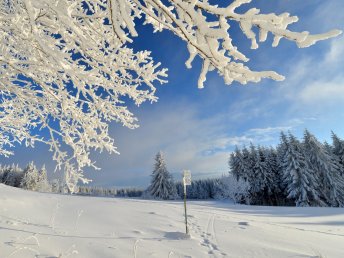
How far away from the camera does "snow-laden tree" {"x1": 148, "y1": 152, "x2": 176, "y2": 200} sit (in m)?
48.5

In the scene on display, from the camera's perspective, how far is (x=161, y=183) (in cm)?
4906

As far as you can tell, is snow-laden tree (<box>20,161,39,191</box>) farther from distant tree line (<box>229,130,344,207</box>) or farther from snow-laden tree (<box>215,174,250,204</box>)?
distant tree line (<box>229,130,344,207</box>)

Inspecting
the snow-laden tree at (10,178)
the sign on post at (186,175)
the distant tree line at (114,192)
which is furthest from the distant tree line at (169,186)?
the distant tree line at (114,192)

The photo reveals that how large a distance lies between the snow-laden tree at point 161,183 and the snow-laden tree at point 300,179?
22.0 meters

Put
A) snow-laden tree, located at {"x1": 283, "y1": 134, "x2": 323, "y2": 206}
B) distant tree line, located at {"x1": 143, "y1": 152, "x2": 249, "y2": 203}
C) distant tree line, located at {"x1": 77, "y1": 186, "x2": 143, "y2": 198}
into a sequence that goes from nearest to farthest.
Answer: snow-laden tree, located at {"x1": 283, "y1": 134, "x2": 323, "y2": 206} < distant tree line, located at {"x1": 143, "y1": 152, "x2": 249, "y2": 203} < distant tree line, located at {"x1": 77, "y1": 186, "x2": 143, "y2": 198}

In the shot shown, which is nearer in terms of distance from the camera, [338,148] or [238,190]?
[338,148]

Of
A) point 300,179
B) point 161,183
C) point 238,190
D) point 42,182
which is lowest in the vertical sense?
point 238,190

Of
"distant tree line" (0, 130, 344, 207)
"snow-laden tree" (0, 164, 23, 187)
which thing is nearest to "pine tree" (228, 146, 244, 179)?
"distant tree line" (0, 130, 344, 207)

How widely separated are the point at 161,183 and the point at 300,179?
25217 mm

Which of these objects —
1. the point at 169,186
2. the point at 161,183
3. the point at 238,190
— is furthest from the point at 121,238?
the point at 169,186

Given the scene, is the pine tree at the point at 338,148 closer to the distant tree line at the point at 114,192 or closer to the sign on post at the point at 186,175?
the sign on post at the point at 186,175

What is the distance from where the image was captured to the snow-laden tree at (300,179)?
33.0 m

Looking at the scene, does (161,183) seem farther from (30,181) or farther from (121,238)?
(121,238)

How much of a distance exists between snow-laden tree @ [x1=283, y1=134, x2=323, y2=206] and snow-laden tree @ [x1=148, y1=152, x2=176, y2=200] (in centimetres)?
2199
